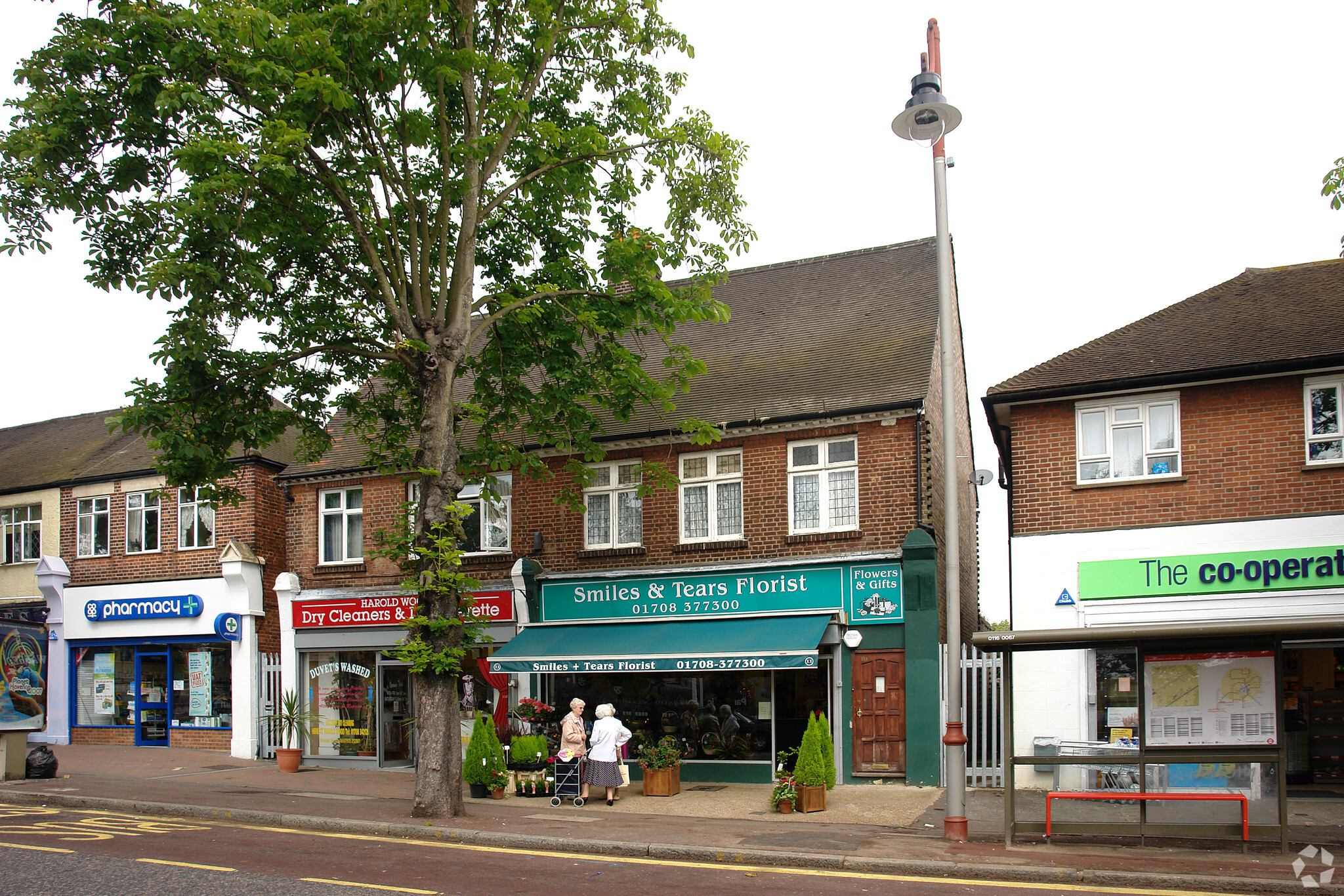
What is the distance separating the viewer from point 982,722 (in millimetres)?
16297

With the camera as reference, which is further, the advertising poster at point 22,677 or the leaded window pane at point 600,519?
the leaded window pane at point 600,519

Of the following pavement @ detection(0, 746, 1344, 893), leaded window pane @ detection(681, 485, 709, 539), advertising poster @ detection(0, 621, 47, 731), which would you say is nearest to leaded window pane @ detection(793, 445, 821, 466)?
leaded window pane @ detection(681, 485, 709, 539)

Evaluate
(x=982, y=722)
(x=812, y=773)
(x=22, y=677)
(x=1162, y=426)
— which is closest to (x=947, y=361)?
(x=812, y=773)

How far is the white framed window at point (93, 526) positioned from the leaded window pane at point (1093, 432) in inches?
829

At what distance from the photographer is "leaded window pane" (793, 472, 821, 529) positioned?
18031 mm

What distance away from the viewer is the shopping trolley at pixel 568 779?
49.4ft

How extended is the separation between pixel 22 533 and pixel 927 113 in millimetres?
24336

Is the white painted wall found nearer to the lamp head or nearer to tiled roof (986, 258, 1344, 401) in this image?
tiled roof (986, 258, 1344, 401)

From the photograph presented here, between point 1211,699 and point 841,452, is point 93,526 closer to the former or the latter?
point 841,452

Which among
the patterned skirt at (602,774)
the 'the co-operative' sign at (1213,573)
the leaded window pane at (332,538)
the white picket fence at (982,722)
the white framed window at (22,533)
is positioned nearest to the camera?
the 'the co-operative' sign at (1213,573)

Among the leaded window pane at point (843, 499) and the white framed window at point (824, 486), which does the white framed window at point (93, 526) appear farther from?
the leaded window pane at point (843, 499)

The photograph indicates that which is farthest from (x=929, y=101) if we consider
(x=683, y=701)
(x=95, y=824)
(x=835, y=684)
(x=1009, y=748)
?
(x=95, y=824)

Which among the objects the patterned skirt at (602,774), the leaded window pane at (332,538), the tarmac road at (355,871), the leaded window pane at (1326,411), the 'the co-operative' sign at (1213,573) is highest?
the leaded window pane at (1326,411)

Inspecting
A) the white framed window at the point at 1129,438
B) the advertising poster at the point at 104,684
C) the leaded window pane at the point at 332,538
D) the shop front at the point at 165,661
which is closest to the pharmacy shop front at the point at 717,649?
the white framed window at the point at 1129,438
